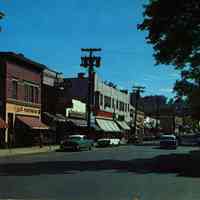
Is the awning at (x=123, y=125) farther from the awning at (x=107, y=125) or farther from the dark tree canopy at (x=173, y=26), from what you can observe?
Result: the dark tree canopy at (x=173, y=26)

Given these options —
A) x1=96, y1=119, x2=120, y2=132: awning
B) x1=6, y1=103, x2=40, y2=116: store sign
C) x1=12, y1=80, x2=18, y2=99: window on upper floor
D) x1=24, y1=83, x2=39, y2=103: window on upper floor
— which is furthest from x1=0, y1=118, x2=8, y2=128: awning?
x1=96, y1=119, x2=120, y2=132: awning

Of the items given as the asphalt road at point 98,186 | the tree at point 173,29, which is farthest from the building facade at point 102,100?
the asphalt road at point 98,186

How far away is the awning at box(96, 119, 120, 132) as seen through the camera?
90.6 meters

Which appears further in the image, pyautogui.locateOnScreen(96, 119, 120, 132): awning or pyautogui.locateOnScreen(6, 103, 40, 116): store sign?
pyautogui.locateOnScreen(96, 119, 120, 132): awning

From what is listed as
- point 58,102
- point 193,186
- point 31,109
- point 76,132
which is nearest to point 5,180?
point 193,186

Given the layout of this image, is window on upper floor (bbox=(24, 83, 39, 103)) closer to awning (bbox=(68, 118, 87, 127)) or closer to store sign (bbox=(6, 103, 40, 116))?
store sign (bbox=(6, 103, 40, 116))

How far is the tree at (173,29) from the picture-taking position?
33.2 metres

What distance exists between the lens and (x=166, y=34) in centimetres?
3441

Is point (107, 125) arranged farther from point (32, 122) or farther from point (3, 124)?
point (3, 124)

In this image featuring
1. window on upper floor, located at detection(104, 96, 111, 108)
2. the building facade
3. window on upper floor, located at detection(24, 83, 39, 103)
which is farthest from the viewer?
window on upper floor, located at detection(104, 96, 111, 108)

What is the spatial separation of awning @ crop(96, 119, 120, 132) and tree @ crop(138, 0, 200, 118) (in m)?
54.1

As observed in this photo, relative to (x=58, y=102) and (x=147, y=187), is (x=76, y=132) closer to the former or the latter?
(x=58, y=102)

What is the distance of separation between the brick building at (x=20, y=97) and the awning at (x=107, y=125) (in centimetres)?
2462

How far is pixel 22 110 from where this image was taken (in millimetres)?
61094
